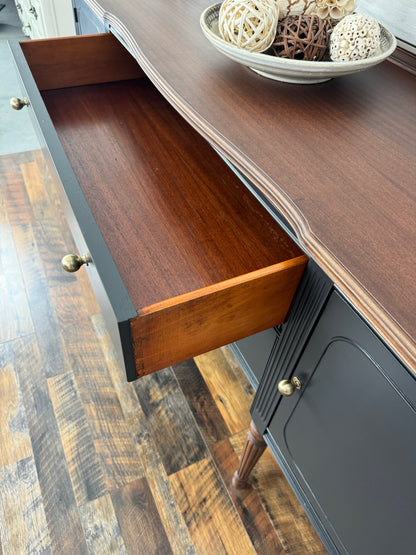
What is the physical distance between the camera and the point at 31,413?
2.45ft

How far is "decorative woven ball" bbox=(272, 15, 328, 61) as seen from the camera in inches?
15.7

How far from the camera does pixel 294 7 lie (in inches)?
16.5

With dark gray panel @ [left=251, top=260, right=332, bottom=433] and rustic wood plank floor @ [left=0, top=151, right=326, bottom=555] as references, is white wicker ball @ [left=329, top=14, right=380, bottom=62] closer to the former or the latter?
dark gray panel @ [left=251, top=260, right=332, bottom=433]

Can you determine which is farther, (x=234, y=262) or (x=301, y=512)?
(x=301, y=512)

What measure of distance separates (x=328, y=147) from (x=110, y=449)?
599 millimetres

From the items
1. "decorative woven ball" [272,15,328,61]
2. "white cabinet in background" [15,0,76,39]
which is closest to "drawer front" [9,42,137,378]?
"decorative woven ball" [272,15,328,61]

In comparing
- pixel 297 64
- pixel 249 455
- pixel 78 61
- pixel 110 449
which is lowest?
pixel 110 449

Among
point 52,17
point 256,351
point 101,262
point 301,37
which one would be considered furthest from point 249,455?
point 52,17

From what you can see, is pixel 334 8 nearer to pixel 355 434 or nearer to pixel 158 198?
pixel 158 198

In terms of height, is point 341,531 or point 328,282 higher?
point 328,282

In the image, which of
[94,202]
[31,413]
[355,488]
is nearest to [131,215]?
[94,202]

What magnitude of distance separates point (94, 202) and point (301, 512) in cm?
57

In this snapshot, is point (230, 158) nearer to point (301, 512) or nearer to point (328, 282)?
point (328, 282)

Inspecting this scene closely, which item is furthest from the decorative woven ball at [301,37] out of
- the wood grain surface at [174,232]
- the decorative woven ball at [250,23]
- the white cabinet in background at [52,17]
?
the white cabinet in background at [52,17]
